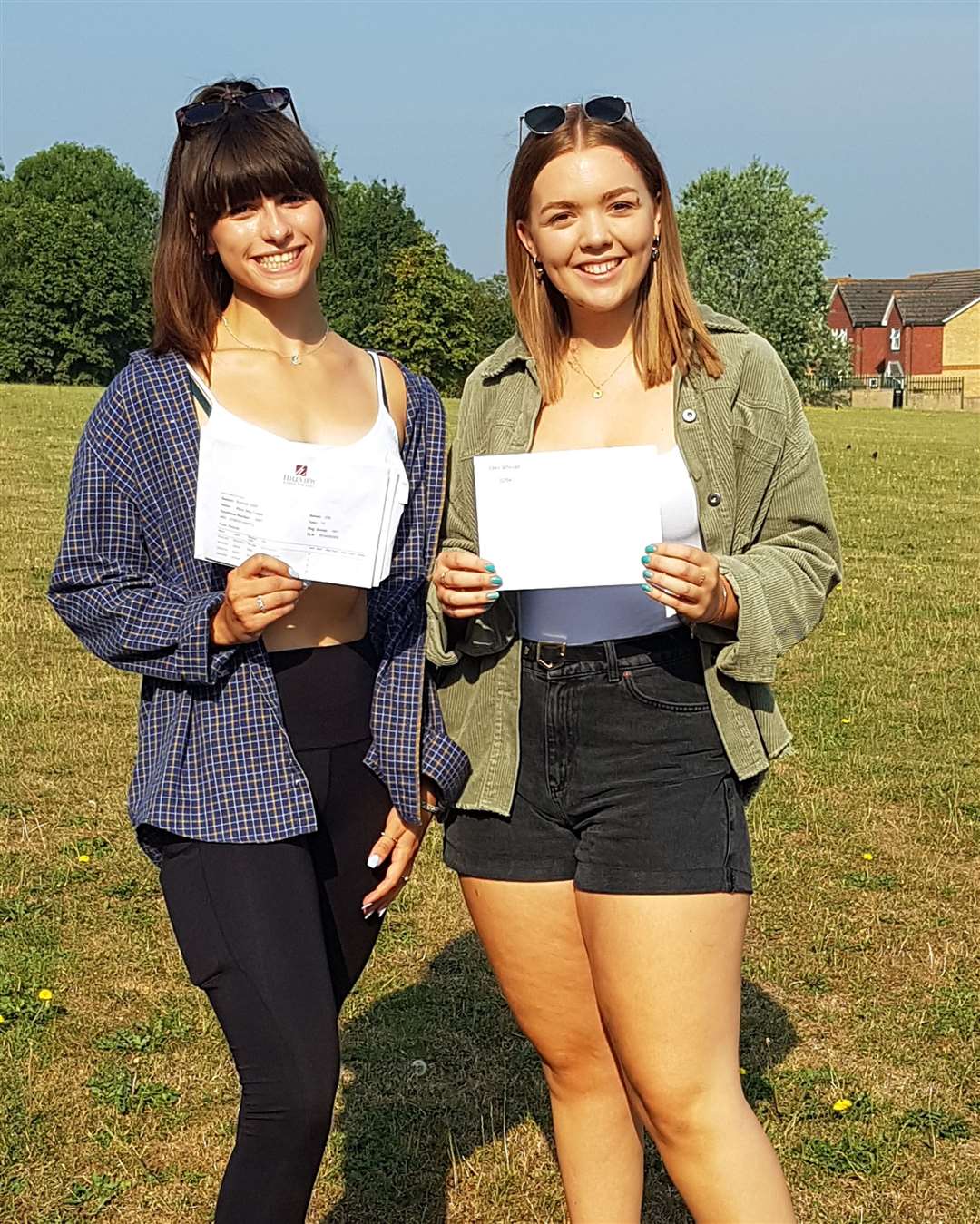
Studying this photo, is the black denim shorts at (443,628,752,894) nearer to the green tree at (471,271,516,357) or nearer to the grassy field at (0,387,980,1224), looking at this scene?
the grassy field at (0,387,980,1224)

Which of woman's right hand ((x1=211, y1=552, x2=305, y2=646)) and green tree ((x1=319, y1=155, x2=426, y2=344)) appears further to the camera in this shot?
green tree ((x1=319, y1=155, x2=426, y2=344))

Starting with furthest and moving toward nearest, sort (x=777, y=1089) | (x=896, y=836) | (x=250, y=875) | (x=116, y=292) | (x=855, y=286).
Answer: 1. (x=855, y=286)
2. (x=116, y=292)
3. (x=896, y=836)
4. (x=777, y=1089)
5. (x=250, y=875)

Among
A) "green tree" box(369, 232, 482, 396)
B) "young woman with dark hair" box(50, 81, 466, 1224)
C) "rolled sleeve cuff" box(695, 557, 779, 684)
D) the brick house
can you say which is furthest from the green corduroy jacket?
the brick house

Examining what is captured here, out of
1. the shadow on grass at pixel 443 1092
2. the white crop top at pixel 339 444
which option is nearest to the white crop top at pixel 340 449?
the white crop top at pixel 339 444

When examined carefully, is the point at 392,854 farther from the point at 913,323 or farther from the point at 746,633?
the point at 913,323

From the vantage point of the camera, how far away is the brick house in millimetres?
92375

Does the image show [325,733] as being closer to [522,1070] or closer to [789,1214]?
[789,1214]

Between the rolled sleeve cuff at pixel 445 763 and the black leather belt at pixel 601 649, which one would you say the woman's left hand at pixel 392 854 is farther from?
the black leather belt at pixel 601 649

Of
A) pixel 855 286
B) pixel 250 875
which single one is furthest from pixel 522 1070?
pixel 855 286

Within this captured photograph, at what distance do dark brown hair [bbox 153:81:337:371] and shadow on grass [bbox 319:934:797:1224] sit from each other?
246cm

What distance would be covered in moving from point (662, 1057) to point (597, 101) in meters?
1.94

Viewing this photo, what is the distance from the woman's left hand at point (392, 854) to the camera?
3.45 meters

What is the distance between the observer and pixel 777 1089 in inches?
198

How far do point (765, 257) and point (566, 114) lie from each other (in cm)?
7195
